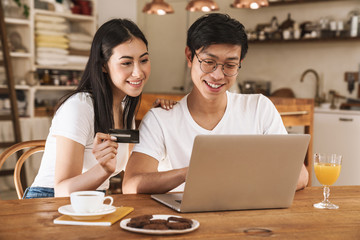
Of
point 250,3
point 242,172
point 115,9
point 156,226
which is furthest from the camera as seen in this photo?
point 115,9

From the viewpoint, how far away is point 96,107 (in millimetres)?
1848

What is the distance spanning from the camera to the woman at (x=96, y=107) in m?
1.71

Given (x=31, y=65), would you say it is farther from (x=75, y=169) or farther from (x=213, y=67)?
(x=213, y=67)

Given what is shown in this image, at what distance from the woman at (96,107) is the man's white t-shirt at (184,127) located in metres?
0.07

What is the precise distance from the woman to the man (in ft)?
0.33

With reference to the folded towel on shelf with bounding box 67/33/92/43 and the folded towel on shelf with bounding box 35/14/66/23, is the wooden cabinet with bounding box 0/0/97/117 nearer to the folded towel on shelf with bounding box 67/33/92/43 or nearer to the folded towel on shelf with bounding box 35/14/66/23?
the folded towel on shelf with bounding box 35/14/66/23

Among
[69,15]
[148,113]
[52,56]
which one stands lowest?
[148,113]

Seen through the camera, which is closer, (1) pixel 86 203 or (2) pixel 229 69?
(1) pixel 86 203

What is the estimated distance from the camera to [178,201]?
4.49ft

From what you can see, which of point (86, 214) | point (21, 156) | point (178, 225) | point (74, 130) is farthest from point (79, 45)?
point (178, 225)

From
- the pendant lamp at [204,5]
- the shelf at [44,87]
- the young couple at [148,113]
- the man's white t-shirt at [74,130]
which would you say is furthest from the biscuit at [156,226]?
the shelf at [44,87]

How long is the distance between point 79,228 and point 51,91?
3962mm

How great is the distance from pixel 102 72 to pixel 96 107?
0.48 feet

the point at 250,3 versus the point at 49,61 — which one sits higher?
the point at 250,3
